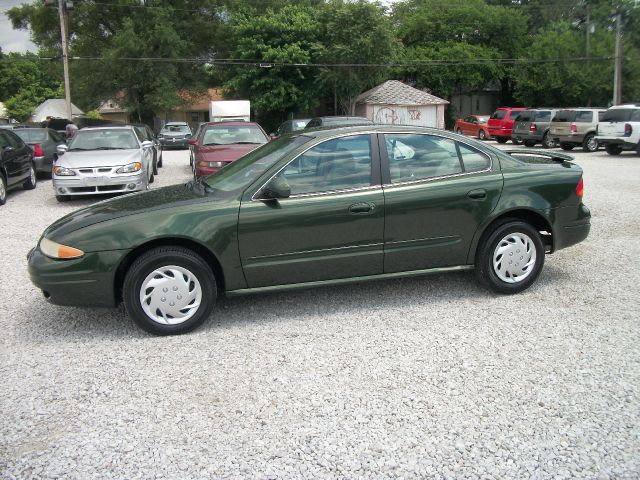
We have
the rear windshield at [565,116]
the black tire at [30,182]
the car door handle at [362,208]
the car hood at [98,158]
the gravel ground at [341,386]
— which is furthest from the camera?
the rear windshield at [565,116]

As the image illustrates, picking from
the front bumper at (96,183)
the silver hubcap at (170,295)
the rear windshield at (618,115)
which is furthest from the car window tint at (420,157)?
the rear windshield at (618,115)

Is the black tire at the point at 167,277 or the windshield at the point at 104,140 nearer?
the black tire at the point at 167,277

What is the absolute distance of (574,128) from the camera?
880 inches

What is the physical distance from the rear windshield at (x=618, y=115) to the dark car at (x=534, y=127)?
146 inches

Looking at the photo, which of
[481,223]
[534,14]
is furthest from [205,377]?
[534,14]

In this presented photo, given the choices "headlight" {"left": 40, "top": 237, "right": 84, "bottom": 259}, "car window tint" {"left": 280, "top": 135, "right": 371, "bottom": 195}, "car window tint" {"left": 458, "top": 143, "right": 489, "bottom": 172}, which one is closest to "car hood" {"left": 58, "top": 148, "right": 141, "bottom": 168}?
"headlight" {"left": 40, "top": 237, "right": 84, "bottom": 259}

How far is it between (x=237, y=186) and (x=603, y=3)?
59.0 meters

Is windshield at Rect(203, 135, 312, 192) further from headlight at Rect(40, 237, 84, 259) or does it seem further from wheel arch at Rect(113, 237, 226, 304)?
headlight at Rect(40, 237, 84, 259)

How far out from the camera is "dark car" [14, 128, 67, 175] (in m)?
15.5

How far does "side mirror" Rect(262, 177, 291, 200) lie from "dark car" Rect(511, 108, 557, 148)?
21905mm

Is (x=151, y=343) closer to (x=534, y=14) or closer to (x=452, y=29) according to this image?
(x=452, y=29)

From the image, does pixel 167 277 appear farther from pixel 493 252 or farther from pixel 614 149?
pixel 614 149

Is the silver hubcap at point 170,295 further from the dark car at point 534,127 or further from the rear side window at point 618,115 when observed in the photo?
the dark car at point 534,127

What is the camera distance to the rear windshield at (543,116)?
24.9 meters
